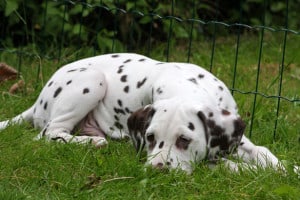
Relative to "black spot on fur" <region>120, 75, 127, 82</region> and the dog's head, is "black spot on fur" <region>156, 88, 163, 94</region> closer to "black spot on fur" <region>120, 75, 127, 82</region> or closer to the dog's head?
the dog's head

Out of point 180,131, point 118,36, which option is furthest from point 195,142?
point 118,36

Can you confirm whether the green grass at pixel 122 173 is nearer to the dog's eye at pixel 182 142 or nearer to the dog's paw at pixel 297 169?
the dog's paw at pixel 297 169

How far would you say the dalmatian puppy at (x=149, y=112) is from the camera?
539 cm

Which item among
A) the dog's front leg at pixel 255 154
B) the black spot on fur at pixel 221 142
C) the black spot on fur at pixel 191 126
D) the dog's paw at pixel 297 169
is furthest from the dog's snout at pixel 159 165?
the dog's paw at pixel 297 169

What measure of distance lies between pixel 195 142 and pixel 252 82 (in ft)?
8.85

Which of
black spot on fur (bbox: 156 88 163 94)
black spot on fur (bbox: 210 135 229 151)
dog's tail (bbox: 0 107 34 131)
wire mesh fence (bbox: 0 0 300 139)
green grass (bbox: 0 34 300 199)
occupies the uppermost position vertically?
wire mesh fence (bbox: 0 0 300 139)

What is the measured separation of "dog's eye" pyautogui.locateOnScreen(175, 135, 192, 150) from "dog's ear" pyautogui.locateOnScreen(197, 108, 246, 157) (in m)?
0.17

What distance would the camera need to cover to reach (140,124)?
18.6 feet

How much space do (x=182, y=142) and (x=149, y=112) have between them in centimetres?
37

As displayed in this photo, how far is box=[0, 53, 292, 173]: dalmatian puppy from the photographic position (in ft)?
17.7

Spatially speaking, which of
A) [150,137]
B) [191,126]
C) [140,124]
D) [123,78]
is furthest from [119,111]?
[191,126]

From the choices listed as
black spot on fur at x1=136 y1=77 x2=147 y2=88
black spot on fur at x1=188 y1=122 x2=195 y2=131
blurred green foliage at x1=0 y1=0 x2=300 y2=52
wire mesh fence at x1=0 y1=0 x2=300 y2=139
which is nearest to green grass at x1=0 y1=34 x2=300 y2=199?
black spot on fur at x1=188 y1=122 x2=195 y2=131

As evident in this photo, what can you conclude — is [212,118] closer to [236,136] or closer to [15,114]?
[236,136]

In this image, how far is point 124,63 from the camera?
662 cm
